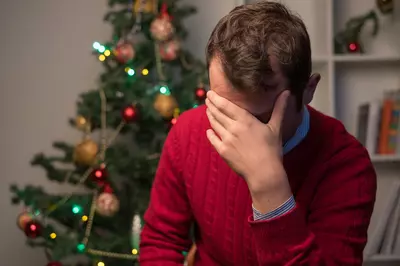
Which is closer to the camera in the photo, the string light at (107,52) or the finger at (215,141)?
the finger at (215,141)

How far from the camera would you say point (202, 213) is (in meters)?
1.34

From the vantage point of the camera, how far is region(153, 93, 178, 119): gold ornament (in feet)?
7.20

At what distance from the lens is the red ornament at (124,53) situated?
2250mm

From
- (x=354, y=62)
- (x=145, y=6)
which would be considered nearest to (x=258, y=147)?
(x=145, y=6)

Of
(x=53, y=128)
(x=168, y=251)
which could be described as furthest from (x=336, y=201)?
(x=53, y=128)

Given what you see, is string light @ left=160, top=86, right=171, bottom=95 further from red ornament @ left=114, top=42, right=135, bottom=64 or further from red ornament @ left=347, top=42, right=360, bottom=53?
red ornament @ left=347, top=42, right=360, bottom=53

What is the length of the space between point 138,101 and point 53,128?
67 cm

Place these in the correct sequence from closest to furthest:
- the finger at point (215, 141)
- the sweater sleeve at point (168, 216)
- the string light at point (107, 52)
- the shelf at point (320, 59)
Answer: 1. the finger at point (215, 141)
2. the sweater sleeve at point (168, 216)
3. the string light at point (107, 52)
4. the shelf at point (320, 59)

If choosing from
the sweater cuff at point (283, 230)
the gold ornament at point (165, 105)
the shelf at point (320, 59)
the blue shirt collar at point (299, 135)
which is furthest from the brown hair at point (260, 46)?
the shelf at point (320, 59)

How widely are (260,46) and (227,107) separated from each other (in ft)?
0.41

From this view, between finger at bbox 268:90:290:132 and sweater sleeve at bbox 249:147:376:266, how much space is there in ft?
0.52

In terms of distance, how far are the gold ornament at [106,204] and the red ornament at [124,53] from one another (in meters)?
0.50

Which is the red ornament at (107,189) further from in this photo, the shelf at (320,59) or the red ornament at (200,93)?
the shelf at (320,59)

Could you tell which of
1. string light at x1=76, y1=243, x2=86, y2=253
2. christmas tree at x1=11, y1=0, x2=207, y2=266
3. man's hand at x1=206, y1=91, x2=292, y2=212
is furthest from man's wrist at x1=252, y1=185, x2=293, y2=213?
string light at x1=76, y1=243, x2=86, y2=253
